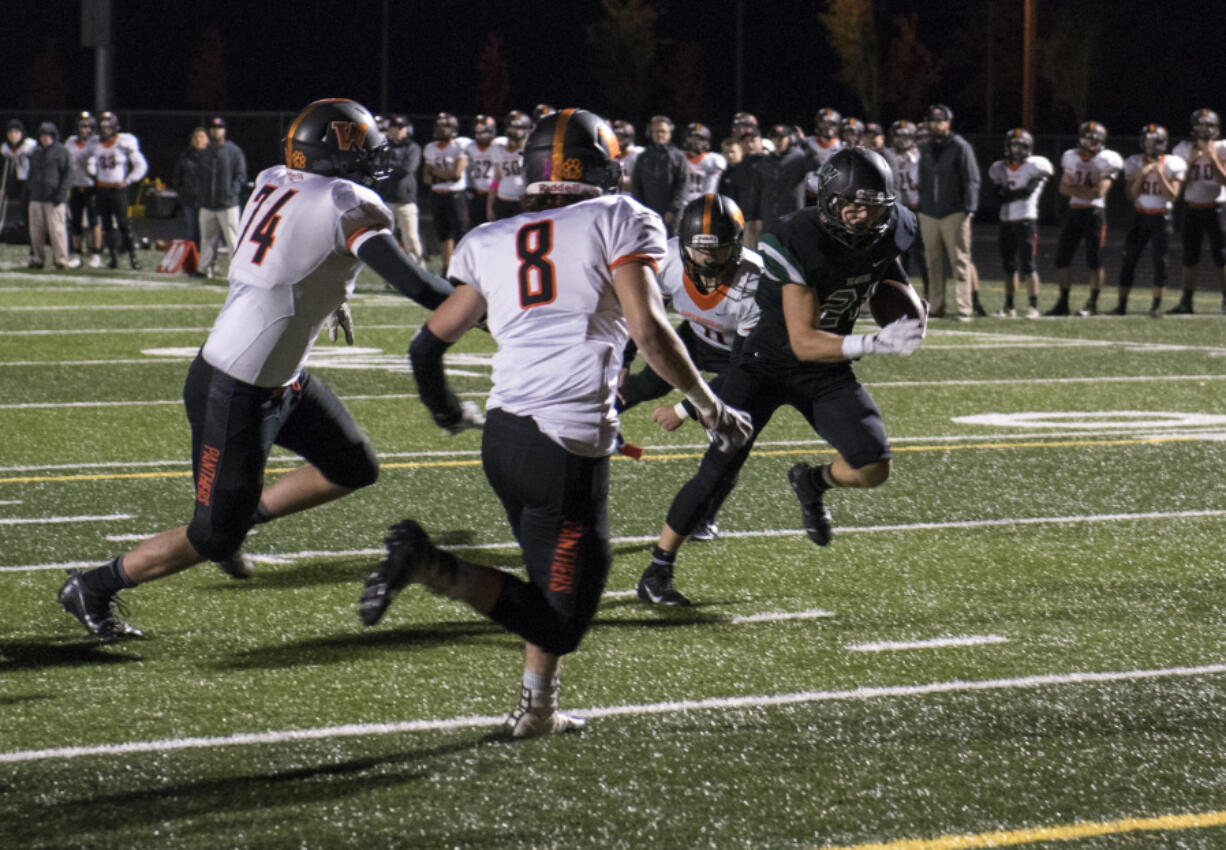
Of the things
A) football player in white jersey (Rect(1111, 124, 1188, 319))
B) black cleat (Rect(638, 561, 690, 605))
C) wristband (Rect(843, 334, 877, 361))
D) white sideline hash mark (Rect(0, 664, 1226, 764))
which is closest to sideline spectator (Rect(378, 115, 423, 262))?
football player in white jersey (Rect(1111, 124, 1188, 319))

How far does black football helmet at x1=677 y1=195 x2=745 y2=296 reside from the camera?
21.4 ft

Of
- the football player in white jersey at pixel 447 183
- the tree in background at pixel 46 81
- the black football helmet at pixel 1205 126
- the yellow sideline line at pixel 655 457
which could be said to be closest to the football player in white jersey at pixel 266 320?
the yellow sideline line at pixel 655 457

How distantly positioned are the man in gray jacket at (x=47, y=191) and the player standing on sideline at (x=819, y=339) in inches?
648

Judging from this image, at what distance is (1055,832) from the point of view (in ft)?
12.7

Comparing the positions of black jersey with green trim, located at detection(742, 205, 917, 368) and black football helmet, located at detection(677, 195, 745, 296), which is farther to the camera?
black football helmet, located at detection(677, 195, 745, 296)

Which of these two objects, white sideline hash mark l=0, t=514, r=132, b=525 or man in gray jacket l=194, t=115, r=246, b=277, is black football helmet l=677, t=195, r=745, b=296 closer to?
white sideline hash mark l=0, t=514, r=132, b=525

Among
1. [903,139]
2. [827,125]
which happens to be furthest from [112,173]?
[903,139]

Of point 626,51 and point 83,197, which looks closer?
point 83,197

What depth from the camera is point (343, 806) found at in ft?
13.2

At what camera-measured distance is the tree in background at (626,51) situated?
5959cm

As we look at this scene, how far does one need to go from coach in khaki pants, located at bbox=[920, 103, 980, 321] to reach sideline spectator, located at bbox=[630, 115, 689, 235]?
2.36 m

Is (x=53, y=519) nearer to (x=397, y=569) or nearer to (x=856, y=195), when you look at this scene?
(x=856, y=195)

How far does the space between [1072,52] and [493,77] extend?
916 inches

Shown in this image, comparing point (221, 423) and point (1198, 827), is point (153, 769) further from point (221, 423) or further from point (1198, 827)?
point (1198, 827)
